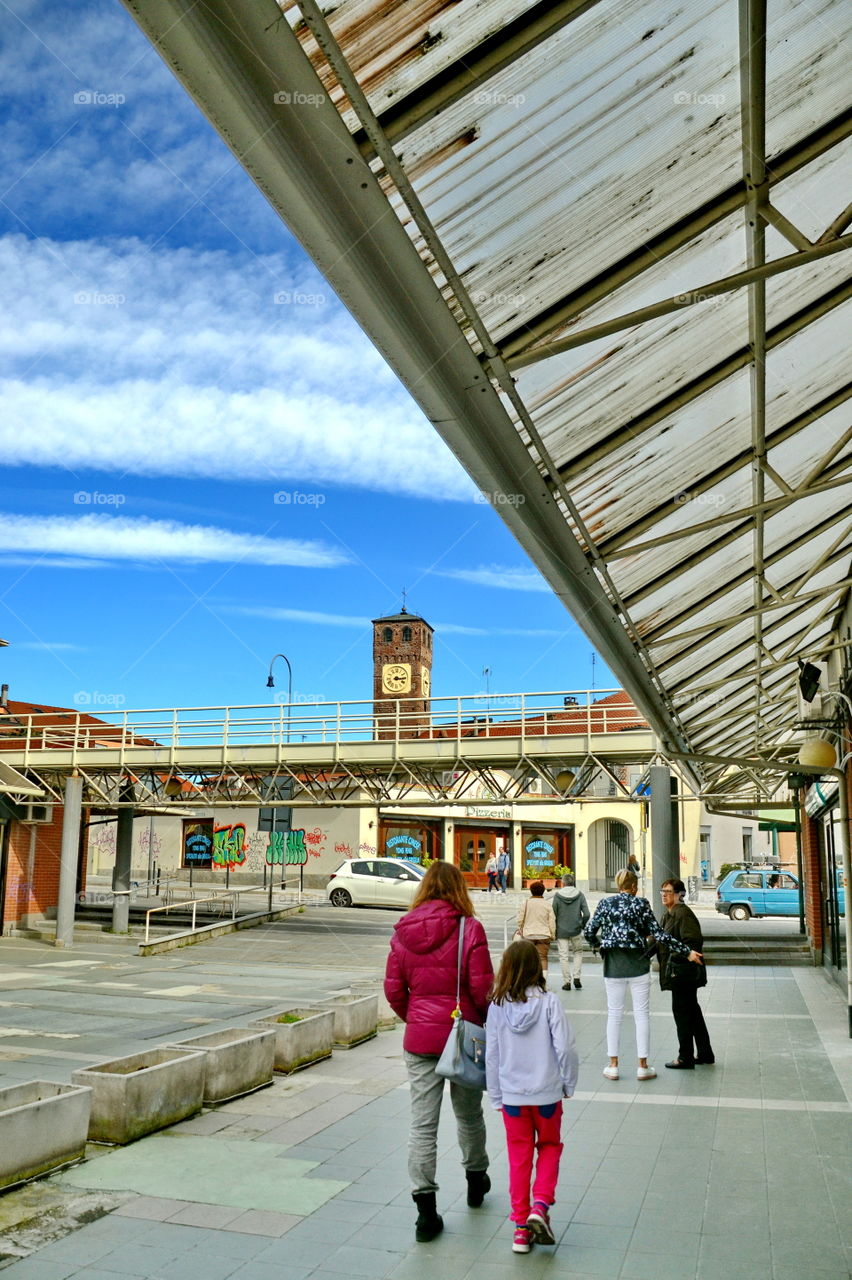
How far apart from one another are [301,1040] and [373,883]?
1063 inches

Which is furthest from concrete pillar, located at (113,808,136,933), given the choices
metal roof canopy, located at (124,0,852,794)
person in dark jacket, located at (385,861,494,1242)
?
metal roof canopy, located at (124,0,852,794)

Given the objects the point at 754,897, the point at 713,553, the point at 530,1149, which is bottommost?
the point at 754,897

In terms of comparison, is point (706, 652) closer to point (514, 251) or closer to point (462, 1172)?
point (462, 1172)

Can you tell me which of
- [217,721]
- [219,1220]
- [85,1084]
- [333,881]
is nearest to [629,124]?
[219,1220]

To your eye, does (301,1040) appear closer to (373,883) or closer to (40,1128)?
(40,1128)

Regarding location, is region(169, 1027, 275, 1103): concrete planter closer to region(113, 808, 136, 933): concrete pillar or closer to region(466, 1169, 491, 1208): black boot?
region(466, 1169, 491, 1208): black boot

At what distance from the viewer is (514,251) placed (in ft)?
13.0

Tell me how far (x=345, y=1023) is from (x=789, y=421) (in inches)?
293

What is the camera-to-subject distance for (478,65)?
10.2 feet

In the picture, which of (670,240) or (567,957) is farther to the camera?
(567,957)

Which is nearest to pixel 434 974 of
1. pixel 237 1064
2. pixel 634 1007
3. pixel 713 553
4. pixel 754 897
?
pixel 237 1064

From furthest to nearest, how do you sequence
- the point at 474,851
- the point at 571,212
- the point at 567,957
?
the point at 474,851, the point at 567,957, the point at 571,212

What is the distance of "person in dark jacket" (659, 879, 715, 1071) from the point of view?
912 cm

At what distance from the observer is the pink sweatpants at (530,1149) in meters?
5.02
